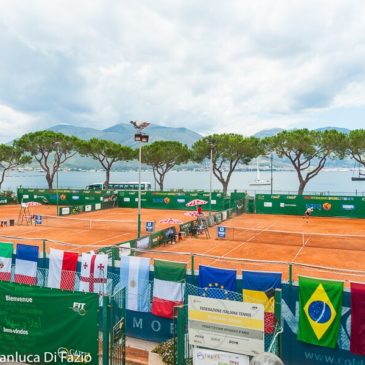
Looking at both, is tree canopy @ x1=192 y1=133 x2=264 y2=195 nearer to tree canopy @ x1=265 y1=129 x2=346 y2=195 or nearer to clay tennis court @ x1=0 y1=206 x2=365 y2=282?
tree canopy @ x1=265 y1=129 x2=346 y2=195

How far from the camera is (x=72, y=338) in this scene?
8508 millimetres

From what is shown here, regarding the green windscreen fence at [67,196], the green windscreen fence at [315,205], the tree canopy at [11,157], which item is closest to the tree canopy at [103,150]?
the tree canopy at [11,157]

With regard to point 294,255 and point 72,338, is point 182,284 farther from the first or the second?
point 294,255

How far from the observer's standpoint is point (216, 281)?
439 inches

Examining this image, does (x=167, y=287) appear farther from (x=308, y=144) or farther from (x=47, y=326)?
(x=308, y=144)

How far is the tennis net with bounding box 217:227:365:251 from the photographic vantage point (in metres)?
29.8

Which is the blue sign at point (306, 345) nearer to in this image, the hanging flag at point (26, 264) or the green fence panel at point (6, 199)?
the hanging flag at point (26, 264)

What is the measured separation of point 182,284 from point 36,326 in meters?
4.37

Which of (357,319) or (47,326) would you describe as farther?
(357,319)

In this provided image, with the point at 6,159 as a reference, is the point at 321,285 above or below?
below

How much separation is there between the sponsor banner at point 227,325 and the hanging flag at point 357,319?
3.50m

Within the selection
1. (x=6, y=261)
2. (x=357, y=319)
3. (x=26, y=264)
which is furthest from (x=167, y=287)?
(x=6, y=261)

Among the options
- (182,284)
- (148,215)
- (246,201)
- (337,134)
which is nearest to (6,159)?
(148,215)

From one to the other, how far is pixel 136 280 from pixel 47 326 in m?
3.84
